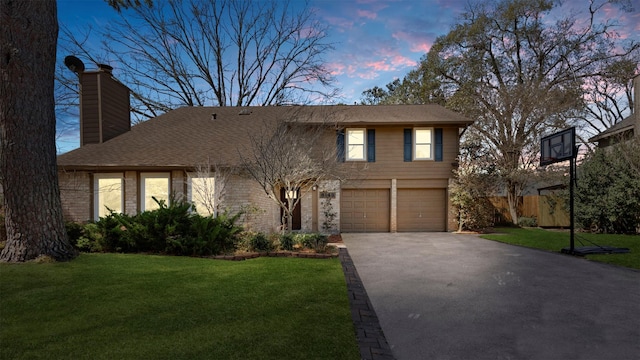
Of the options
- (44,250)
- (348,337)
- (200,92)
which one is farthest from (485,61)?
(44,250)

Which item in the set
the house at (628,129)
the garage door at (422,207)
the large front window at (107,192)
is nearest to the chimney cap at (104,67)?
the large front window at (107,192)

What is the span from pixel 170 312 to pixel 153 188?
996cm

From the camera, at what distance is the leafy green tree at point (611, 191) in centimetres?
1276

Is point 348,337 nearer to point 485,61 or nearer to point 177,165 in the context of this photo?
point 177,165

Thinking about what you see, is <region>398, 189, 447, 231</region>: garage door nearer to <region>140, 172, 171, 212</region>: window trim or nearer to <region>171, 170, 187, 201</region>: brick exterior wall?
<region>171, 170, 187, 201</region>: brick exterior wall

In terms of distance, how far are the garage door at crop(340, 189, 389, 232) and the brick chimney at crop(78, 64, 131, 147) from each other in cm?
1108

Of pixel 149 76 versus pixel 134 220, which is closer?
pixel 134 220

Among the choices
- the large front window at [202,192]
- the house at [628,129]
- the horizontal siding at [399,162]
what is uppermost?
the house at [628,129]

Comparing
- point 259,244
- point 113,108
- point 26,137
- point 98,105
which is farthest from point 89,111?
point 259,244

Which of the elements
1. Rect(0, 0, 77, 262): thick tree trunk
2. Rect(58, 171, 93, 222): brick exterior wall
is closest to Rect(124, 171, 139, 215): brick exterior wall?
Rect(58, 171, 93, 222): brick exterior wall

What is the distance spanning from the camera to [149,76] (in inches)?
793

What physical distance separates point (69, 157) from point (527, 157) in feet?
72.8

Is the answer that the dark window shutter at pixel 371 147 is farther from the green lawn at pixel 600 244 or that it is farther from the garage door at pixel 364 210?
the green lawn at pixel 600 244

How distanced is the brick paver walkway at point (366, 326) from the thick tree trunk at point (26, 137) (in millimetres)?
6105
